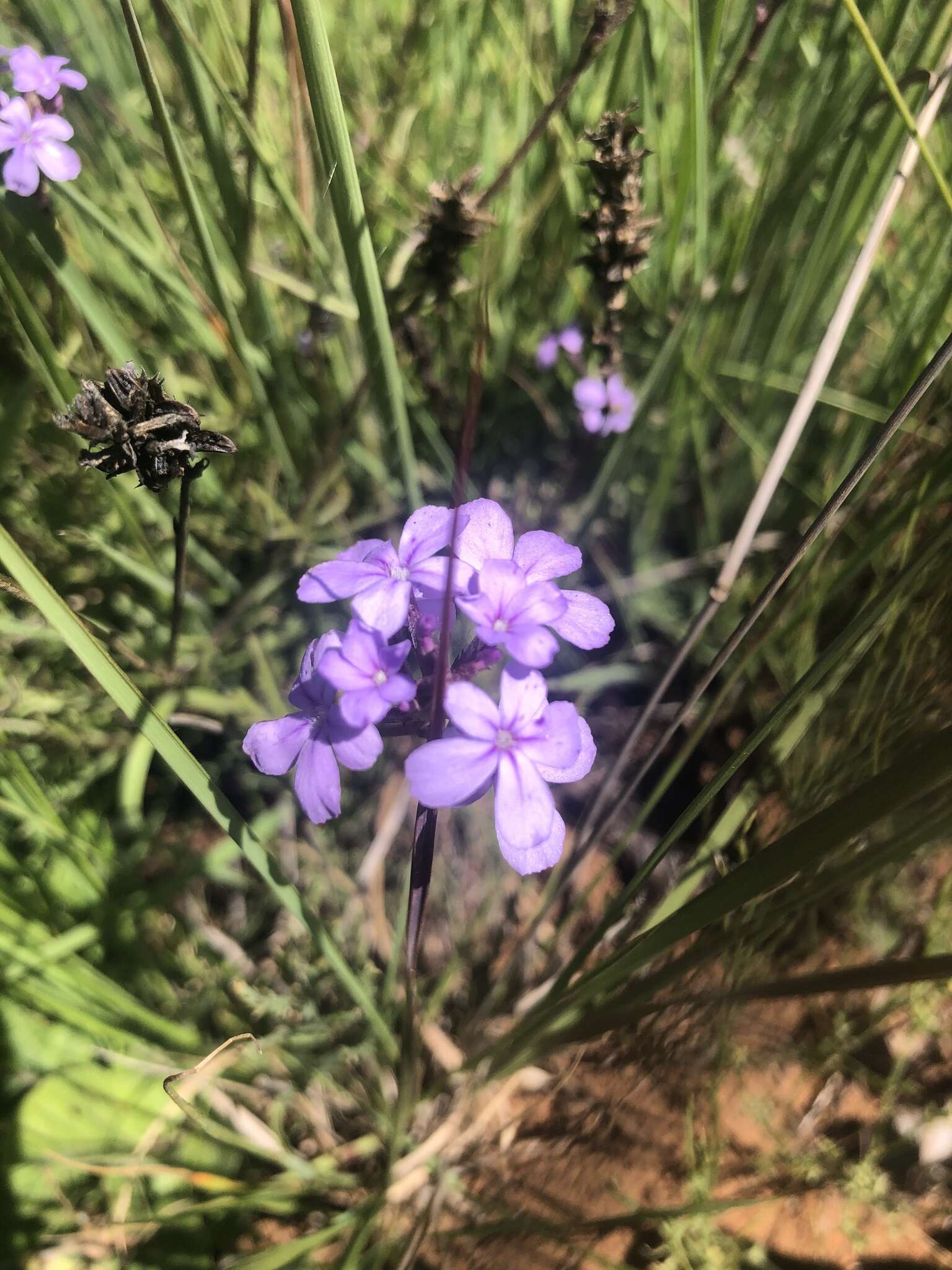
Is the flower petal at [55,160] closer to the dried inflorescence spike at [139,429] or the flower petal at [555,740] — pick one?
the dried inflorescence spike at [139,429]

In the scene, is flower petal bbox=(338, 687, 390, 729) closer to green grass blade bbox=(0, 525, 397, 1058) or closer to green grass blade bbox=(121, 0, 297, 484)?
green grass blade bbox=(0, 525, 397, 1058)

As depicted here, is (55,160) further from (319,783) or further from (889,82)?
(889,82)

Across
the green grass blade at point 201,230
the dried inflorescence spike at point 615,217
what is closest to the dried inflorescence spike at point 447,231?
the dried inflorescence spike at point 615,217

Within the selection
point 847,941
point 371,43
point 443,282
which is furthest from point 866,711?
point 371,43

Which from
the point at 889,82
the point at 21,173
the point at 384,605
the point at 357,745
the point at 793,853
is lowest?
the point at 793,853

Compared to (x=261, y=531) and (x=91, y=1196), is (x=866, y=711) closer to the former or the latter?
(x=261, y=531)

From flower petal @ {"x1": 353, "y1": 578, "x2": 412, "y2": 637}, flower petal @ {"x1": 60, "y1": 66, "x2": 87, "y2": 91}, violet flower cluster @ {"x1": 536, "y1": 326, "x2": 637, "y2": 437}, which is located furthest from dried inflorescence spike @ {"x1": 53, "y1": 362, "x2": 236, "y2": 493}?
violet flower cluster @ {"x1": 536, "y1": 326, "x2": 637, "y2": 437}

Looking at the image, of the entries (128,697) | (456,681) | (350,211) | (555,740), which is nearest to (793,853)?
(555,740)
